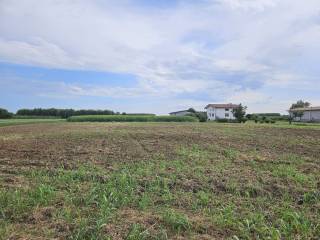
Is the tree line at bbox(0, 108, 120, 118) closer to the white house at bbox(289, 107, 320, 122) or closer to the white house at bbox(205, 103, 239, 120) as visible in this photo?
the white house at bbox(205, 103, 239, 120)

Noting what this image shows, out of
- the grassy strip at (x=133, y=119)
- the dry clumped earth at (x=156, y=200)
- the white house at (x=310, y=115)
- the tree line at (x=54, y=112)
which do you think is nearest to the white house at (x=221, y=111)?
the white house at (x=310, y=115)

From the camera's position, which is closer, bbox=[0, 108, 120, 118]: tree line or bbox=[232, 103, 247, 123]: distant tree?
bbox=[232, 103, 247, 123]: distant tree

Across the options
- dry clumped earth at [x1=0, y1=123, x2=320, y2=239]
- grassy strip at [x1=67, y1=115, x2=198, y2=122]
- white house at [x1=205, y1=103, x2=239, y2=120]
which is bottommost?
dry clumped earth at [x1=0, y1=123, x2=320, y2=239]

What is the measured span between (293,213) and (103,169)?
4.98 m

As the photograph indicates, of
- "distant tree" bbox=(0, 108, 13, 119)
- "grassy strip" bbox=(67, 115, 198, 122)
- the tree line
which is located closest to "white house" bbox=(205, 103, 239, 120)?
the tree line

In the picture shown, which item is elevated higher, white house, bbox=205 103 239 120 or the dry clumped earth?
white house, bbox=205 103 239 120

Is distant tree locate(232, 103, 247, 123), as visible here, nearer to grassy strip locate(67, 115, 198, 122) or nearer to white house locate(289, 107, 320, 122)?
grassy strip locate(67, 115, 198, 122)

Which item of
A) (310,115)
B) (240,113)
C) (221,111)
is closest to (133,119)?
(240,113)

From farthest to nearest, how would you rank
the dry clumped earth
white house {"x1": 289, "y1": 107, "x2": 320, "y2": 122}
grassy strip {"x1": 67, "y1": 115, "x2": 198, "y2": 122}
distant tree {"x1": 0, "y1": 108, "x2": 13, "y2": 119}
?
white house {"x1": 289, "y1": 107, "x2": 320, "y2": 122} → distant tree {"x1": 0, "y1": 108, "x2": 13, "y2": 119} → grassy strip {"x1": 67, "y1": 115, "x2": 198, "y2": 122} → the dry clumped earth

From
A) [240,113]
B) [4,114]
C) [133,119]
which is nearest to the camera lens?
[133,119]

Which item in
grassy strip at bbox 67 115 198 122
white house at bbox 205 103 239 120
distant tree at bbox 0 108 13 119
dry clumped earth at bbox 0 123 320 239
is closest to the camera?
dry clumped earth at bbox 0 123 320 239

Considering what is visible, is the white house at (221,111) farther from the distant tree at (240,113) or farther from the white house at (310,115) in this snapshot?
the distant tree at (240,113)

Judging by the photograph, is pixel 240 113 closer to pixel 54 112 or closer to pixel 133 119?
pixel 133 119

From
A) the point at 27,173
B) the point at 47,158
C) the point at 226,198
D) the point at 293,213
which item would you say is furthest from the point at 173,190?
the point at 47,158
